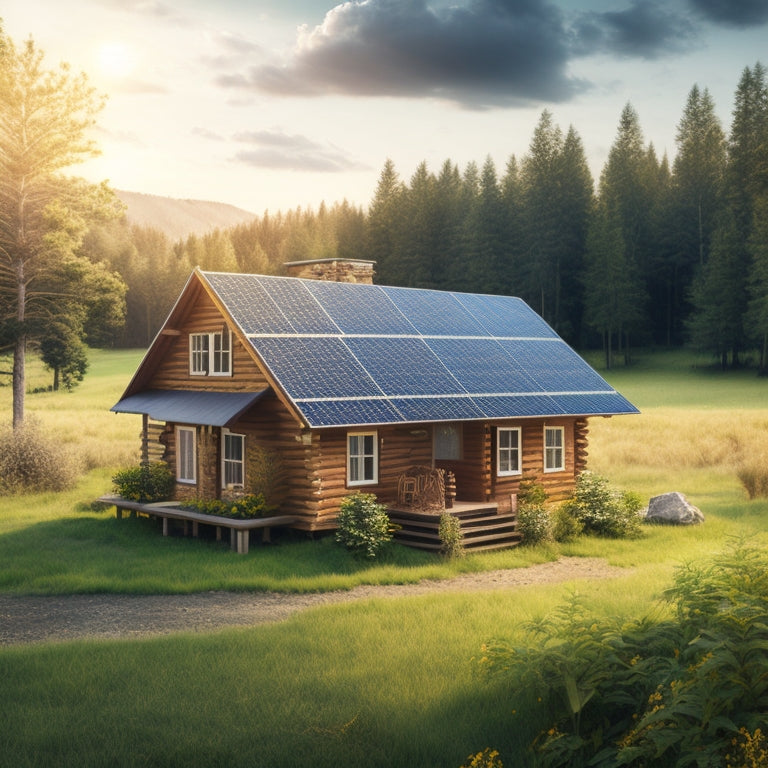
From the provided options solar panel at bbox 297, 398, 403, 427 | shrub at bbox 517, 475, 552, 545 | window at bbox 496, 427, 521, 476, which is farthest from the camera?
window at bbox 496, 427, 521, 476

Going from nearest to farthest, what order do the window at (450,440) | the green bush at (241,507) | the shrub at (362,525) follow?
the shrub at (362,525)
the green bush at (241,507)
the window at (450,440)

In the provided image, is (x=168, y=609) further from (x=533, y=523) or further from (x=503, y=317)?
(x=503, y=317)

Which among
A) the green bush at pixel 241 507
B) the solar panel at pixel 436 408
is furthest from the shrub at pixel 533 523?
the green bush at pixel 241 507

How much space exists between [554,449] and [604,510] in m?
2.57

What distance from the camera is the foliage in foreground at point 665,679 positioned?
764 centimetres

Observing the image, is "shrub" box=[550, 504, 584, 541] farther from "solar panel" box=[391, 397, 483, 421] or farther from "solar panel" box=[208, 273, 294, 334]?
"solar panel" box=[208, 273, 294, 334]

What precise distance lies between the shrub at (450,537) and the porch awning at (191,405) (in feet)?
17.5

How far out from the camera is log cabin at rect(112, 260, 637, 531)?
880 inches

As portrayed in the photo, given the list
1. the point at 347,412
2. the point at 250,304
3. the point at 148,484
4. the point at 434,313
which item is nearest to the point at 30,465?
the point at 148,484

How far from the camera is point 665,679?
28.0 feet

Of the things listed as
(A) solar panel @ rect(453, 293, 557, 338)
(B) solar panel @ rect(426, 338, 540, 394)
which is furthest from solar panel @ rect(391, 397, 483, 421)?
(A) solar panel @ rect(453, 293, 557, 338)

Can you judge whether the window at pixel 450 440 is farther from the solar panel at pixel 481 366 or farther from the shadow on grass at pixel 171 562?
the shadow on grass at pixel 171 562

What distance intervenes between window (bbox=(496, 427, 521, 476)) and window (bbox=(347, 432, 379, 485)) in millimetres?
4028

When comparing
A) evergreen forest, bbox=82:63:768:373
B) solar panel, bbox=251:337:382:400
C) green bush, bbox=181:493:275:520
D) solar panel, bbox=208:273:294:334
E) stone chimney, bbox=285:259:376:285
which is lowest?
green bush, bbox=181:493:275:520
